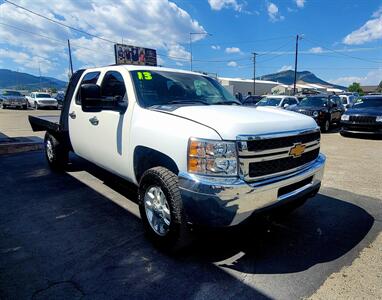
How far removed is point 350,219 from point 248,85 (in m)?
83.0

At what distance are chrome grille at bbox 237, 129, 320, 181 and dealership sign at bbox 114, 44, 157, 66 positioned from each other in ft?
87.7

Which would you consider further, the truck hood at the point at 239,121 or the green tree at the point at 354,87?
the green tree at the point at 354,87

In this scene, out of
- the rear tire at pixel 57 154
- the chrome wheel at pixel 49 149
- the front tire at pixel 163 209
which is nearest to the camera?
the front tire at pixel 163 209

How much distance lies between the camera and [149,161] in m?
3.27

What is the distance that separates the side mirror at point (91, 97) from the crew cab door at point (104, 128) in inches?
3.1

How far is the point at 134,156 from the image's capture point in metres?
3.41

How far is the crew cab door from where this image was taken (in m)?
3.69

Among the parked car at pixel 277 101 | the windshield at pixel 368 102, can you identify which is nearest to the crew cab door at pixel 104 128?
the windshield at pixel 368 102

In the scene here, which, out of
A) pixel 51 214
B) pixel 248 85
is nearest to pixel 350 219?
pixel 51 214

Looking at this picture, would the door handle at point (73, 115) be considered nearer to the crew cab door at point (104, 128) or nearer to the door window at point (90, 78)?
the crew cab door at point (104, 128)

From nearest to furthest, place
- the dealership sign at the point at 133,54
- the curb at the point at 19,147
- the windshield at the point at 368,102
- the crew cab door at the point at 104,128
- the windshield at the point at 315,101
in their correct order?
the crew cab door at the point at 104,128
the curb at the point at 19,147
the windshield at the point at 368,102
the windshield at the point at 315,101
the dealership sign at the point at 133,54

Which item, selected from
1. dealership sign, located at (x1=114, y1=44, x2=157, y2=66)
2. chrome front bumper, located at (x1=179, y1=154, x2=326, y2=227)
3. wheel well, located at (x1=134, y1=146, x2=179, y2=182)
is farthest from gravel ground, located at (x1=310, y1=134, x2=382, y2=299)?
dealership sign, located at (x1=114, y1=44, x2=157, y2=66)

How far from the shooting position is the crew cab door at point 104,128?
12.1 ft

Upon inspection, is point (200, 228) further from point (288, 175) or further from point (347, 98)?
point (347, 98)
